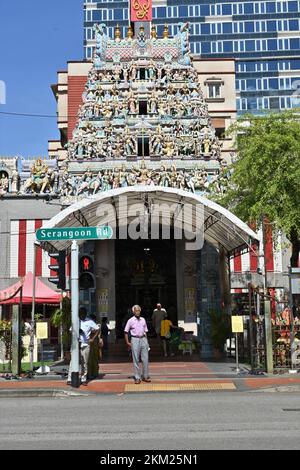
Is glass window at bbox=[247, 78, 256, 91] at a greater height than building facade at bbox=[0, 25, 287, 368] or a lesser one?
greater

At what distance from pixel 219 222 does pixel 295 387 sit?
322 inches

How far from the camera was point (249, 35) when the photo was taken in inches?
4035

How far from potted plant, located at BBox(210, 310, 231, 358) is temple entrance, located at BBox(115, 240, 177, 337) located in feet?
23.8

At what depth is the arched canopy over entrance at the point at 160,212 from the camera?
20.0 metres

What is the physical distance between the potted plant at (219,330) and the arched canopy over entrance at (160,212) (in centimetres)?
246

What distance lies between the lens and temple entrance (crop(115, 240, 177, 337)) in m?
31.9

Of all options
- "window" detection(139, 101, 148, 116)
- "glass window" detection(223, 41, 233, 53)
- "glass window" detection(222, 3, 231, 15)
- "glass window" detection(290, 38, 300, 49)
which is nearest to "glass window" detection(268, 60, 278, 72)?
"glass window" detection(290, 38, 300, 49)

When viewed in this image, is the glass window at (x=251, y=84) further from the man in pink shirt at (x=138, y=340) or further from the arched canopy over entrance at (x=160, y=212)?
the man in pink shirt at (x=138, y=340)

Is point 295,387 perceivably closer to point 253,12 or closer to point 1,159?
point 1,159

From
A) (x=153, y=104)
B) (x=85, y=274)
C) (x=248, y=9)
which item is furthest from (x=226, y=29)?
(x=85, y=274)

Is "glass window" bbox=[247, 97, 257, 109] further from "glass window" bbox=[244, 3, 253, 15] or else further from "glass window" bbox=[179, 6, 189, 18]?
"glass window" bbox=[179, 6, 189, 18]

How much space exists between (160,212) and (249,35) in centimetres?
8378

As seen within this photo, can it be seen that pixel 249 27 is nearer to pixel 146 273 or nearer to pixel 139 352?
pixel 146 273

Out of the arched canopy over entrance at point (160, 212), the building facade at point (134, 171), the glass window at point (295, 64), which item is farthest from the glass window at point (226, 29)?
the arched canopy over entrance at point (160, 212)
